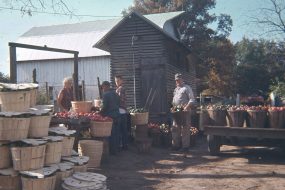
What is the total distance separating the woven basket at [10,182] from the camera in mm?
6082

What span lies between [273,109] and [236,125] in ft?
3.08

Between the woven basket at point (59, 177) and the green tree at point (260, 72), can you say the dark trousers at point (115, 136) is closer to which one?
the woven basket at point (59, 177)

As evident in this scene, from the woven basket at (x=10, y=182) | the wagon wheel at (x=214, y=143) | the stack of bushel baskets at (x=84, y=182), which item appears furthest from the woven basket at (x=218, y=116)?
the woven basket at (x=10, y=182)

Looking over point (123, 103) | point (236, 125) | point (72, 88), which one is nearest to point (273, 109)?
point (236, 125)

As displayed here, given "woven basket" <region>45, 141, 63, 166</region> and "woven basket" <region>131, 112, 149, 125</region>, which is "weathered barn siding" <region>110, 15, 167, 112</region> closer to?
"woven basket" <region>131, 112, 149, 125</region>

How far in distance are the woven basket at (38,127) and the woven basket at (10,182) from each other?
0.78m

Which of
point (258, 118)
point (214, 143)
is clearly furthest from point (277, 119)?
point (214, 143)

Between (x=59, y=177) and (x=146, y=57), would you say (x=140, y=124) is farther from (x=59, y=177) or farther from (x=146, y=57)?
(x=146, y=57)

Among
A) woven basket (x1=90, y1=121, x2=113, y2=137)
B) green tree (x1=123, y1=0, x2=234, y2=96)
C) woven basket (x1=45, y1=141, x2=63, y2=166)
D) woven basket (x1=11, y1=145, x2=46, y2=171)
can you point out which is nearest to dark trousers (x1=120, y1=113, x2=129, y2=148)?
woven basket (x1=90, y1=121, x2=113, y2=137)

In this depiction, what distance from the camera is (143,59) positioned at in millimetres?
19094

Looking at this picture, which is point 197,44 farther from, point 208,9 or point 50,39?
point 50,39

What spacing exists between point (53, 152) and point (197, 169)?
3.41m

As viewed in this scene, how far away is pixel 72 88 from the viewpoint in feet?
38.0

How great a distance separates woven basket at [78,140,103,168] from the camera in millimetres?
8727
